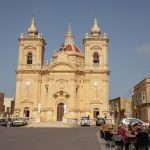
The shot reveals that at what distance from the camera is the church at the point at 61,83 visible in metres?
56.0

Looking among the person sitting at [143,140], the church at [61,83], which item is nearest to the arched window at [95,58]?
the church at [61,83]

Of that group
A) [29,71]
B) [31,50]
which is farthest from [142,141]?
[31,50]

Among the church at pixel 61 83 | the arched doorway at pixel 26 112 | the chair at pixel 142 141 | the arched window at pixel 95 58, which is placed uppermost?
the arched window at pixel 95 58

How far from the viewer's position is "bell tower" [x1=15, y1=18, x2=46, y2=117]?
56406 millimetres

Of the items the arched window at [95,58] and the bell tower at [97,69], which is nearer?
the bell tower at [97,69]

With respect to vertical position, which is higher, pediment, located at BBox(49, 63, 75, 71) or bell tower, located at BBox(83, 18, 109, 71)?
bell tower, located at BBox(83, 18, 109, 71)

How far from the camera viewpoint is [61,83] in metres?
56.3

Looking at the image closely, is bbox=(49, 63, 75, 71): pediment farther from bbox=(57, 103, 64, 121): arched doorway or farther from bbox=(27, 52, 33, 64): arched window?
bbox=(57, 103, 64, 121): arched doorway

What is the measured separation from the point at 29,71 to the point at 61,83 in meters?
6.11

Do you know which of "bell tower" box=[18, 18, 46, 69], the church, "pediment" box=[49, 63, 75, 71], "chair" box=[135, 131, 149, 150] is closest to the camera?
"chair" box=[135, 131, 149, 150]

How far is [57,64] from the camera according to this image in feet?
187

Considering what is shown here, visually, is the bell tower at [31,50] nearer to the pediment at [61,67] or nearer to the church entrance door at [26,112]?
the pediment at [61,67]

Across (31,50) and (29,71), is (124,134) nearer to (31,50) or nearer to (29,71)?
(29,71)

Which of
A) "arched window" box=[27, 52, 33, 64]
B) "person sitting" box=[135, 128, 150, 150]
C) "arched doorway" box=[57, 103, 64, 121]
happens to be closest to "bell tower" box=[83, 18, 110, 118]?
Answer: "arched doorway" box=[57, 103, 64, 121]
